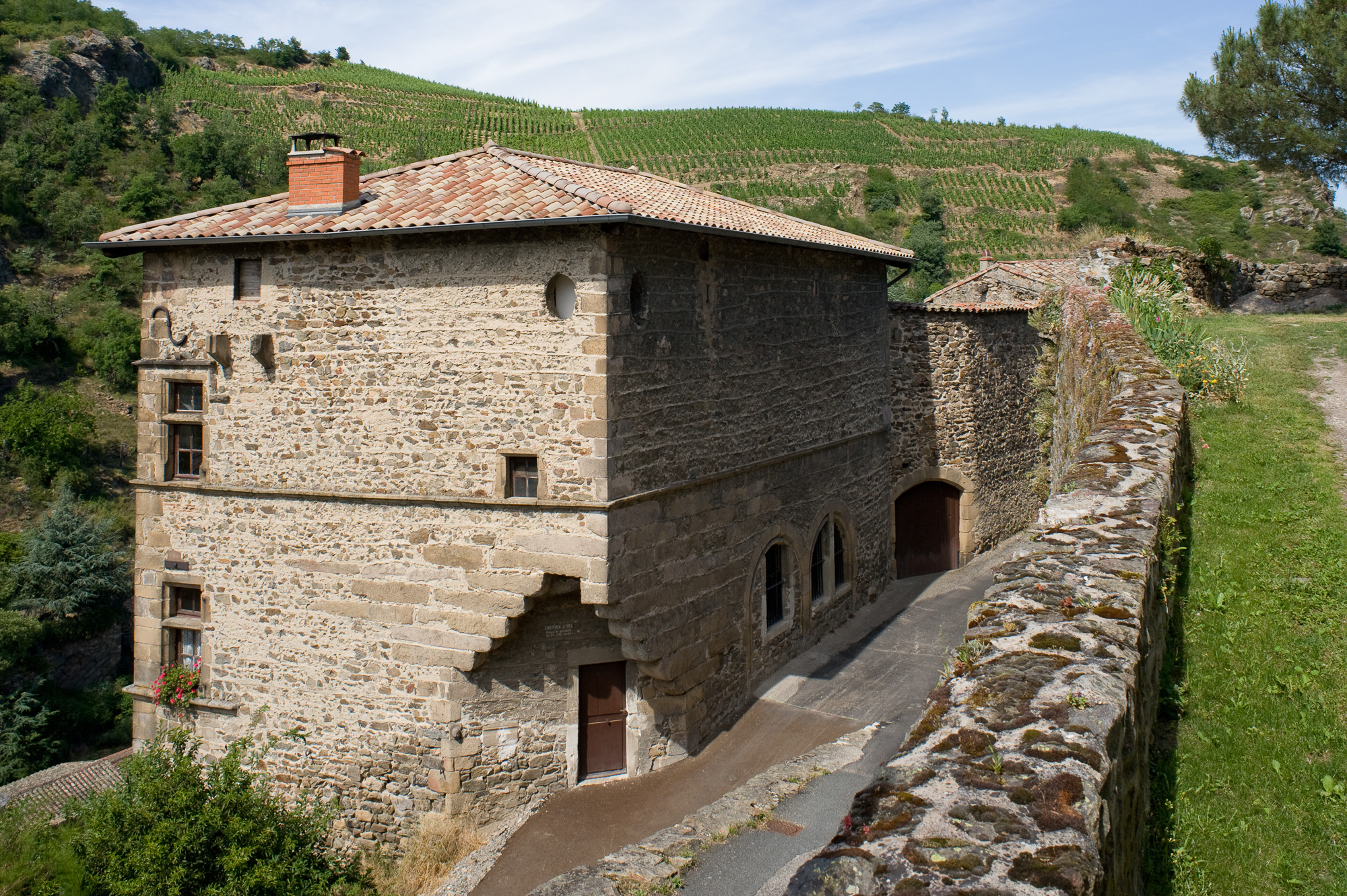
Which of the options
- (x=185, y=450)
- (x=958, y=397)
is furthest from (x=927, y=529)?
(x=185, y=450)

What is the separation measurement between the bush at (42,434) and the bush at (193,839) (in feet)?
73.0

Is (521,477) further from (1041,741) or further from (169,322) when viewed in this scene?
(1041,741)

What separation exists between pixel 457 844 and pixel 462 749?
1009 millimetres

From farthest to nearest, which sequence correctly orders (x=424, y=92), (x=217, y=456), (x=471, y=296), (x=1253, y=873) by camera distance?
(x=424, y=92)
(x=217, y=456)
(x=471, y=296)
(x=1253, y=873)

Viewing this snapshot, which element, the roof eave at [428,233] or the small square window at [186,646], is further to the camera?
the small square window at [186,646]

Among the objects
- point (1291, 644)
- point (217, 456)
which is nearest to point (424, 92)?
point (217, 456)

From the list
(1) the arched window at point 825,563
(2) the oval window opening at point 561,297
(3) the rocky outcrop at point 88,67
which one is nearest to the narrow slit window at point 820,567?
(1) the arched window at point 825,563

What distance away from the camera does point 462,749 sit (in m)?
9.52

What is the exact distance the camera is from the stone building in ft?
29.2

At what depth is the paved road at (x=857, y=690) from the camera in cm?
784

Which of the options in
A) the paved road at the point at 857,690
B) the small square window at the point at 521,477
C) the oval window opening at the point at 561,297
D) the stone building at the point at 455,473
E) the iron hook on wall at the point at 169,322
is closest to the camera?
the paved road at the point at 857,690

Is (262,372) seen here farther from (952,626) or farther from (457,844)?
(952,626)

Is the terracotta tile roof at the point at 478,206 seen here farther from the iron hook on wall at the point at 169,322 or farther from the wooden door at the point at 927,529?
the wooden door at the point at 927,529

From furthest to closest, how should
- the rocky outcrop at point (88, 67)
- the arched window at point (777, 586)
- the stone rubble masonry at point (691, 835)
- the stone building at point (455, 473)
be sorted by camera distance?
the rocky outcrop at point (88, 67) → the arched window at point (777, 586) → the stone building at point (455, 473) → the stone rubble masonry at point (691, 835)
